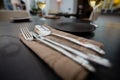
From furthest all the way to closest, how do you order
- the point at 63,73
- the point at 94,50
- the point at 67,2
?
the point at 67,2 → the point at 94,50 → the point at 63,73

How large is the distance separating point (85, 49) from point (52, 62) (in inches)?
5.1

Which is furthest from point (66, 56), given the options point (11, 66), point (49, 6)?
point (49, 6)

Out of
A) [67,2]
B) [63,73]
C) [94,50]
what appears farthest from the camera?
[67,2]

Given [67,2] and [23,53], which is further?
[67,2]

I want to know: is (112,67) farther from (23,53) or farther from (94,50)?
(23,53)

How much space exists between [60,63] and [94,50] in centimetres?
13

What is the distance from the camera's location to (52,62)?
0.28 m

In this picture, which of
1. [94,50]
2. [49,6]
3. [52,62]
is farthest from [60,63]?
[49,6]

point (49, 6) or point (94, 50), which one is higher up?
point (49, 6)

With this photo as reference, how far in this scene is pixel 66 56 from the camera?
30 cm

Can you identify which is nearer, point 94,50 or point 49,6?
point 94,50

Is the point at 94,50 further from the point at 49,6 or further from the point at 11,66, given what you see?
the point at 49,6

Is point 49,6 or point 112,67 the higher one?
point 49,6

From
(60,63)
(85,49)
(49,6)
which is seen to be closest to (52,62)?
(60,63)
